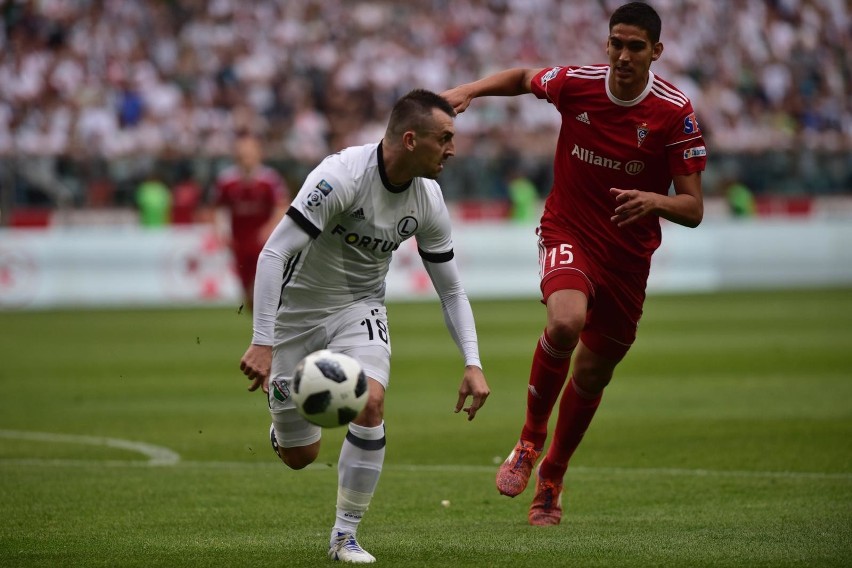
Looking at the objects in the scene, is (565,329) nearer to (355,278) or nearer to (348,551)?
(355,278)

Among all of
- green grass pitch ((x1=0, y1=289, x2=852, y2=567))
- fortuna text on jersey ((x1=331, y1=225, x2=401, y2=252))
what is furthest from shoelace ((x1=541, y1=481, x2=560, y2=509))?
fortuna text on jersey ((x1=331, y1=225, x2=401, y2=252))

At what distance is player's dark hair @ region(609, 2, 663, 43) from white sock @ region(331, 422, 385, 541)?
2630 mm

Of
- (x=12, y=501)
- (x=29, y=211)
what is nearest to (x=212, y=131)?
(x=29, y=211)

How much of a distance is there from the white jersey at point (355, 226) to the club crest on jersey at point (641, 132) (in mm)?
1349

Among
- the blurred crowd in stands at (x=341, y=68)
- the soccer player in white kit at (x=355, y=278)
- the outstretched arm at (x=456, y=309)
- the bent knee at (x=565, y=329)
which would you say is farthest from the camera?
the blurred crowd in stands at (x=341, y=68)

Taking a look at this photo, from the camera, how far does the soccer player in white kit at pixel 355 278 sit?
6.17m

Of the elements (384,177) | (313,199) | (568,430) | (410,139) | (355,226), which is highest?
(410,139)

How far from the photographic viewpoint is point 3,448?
10.3 m

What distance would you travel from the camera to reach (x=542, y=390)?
7.64 m

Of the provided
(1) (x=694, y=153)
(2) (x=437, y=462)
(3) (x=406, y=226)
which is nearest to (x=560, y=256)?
(1) (x=694, y=153)

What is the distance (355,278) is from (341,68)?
70.4 feet

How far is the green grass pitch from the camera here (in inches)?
253

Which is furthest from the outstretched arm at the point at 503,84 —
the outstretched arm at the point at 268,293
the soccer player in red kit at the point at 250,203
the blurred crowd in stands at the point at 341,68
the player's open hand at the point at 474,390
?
the blurred crowd in stands at the point at 341,68

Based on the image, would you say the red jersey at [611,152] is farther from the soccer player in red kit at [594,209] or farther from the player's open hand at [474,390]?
the player's open hand at [474,390]
